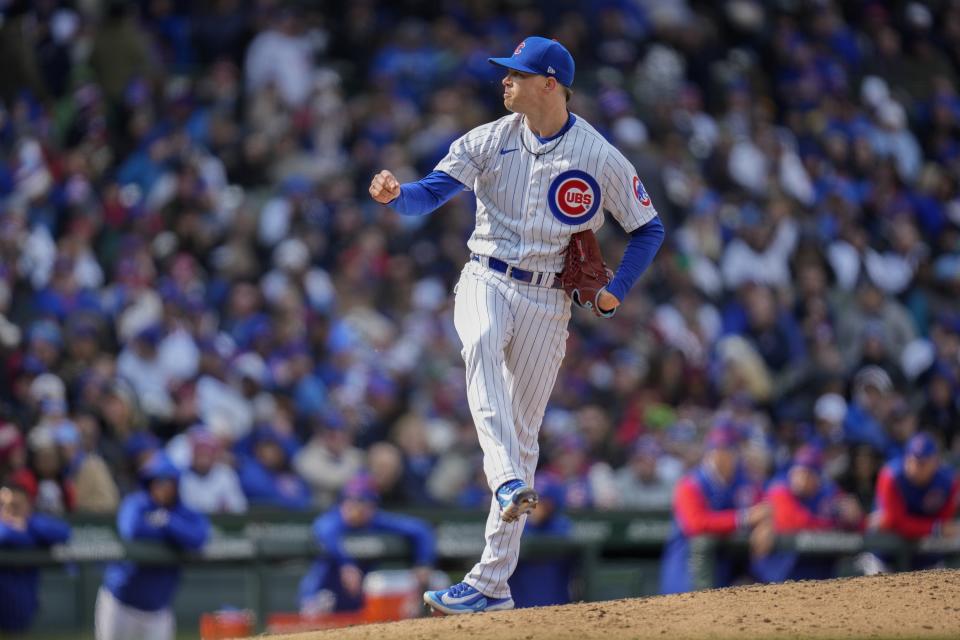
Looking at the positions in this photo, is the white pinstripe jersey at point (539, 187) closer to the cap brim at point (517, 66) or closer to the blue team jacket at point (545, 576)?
the cap brim at point (517, 66)

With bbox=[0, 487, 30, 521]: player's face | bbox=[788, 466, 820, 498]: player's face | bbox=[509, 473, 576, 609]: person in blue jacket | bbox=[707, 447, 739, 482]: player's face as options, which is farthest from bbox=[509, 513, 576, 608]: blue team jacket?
bbox=[0, 487, 30, 521]: player's face

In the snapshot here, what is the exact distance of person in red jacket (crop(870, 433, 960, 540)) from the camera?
9.82 m

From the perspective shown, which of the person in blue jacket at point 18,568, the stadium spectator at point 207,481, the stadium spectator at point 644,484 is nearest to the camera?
the person in blue jacket at point 18,568

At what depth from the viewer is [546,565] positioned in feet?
32.0

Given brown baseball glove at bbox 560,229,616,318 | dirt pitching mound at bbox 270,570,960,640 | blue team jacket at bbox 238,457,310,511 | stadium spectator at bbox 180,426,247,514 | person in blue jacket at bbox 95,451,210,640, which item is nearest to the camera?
dirt pitching mound at bbox 270,570,960,640

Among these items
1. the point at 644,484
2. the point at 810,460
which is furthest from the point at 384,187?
the point at 644,484

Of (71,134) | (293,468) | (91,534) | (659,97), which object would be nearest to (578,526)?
(293,468)

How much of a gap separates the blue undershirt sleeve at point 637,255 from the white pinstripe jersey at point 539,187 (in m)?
0.08

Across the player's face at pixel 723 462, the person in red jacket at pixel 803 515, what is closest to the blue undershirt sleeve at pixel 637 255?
the player's face at pixel 723 462

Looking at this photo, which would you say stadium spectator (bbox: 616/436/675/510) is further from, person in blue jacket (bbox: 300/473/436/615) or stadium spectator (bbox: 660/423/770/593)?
person in blue jacket (bbox: 300/473/436/615)

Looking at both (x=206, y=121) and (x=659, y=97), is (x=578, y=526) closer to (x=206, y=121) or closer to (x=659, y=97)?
(x=206, y=121)

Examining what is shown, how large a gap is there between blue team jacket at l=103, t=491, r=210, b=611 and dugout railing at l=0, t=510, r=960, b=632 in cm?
6

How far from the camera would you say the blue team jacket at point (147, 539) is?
877cm

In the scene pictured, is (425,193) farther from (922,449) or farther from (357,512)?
(922,449)
